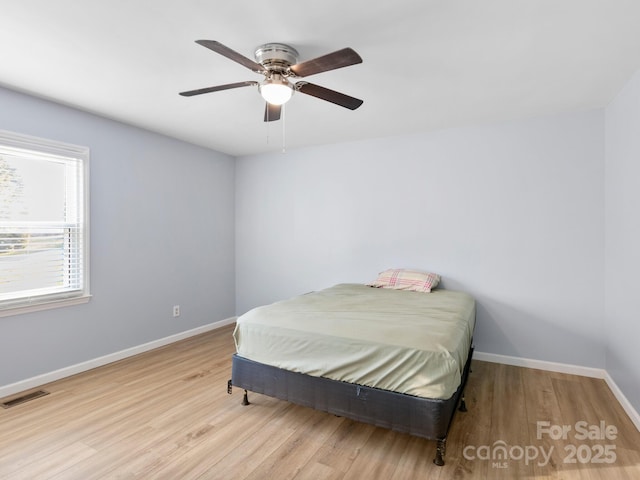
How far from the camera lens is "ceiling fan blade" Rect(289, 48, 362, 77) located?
1.68m

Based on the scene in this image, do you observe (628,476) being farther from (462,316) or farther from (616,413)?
(462,316)

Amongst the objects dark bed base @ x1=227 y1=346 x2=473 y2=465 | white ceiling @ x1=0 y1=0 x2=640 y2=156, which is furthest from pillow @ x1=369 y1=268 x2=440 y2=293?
white ceiling @ x1=0 y1=0 x2=640 y2=156

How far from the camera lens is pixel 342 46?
207cm

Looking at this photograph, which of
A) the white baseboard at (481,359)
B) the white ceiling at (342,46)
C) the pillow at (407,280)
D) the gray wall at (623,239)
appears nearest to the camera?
the white ceiling at (342,46)

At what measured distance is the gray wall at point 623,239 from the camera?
7.86ft

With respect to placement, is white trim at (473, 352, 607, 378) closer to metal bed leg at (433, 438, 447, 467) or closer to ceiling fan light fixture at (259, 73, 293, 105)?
metal bed leg at (433, 438, 447, 467)

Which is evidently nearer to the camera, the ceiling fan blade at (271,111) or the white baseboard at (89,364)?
the ceiling fan blade at (271,111)

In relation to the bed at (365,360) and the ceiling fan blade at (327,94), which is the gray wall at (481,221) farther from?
the ceiling fan blade at (327,94)

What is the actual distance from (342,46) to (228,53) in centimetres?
72

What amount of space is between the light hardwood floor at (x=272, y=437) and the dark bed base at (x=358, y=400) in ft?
0.62

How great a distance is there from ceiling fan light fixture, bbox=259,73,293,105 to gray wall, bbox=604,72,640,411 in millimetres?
2367

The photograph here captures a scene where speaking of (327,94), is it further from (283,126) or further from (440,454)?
(440,454)

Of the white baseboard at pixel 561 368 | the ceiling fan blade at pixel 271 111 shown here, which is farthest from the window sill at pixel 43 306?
the white baseboard at pixel 561 368

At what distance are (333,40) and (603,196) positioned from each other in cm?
274
